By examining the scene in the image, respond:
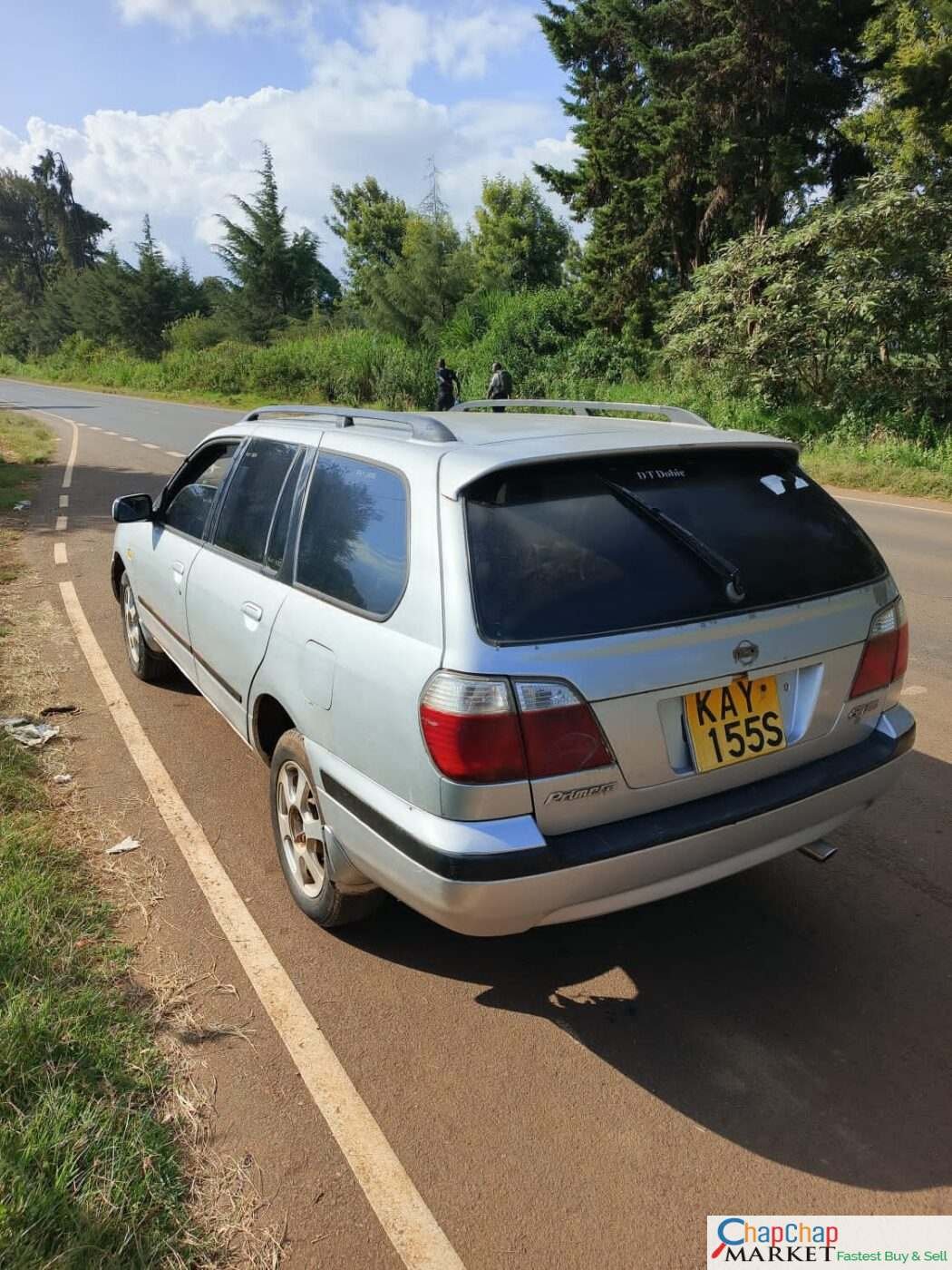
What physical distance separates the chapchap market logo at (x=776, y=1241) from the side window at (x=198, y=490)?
136 inches

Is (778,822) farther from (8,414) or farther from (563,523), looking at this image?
(8,414)

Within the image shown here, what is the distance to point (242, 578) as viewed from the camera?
363 cm

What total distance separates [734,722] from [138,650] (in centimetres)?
417

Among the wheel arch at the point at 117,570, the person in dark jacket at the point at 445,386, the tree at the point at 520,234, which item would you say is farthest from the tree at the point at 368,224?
the wheel arch at the point at 117,570

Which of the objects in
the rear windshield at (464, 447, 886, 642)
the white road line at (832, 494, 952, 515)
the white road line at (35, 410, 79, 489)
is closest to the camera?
the rear windshield at (464, 447, 886, 642)

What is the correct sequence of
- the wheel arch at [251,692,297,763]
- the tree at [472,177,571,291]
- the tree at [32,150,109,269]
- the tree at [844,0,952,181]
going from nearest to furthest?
the wheel arch at [251,692,297,763], the tree at [844,0,952,181], the tree at [472,177,571,291], the tree at [32,150,109,269]

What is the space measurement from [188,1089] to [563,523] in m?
1.88

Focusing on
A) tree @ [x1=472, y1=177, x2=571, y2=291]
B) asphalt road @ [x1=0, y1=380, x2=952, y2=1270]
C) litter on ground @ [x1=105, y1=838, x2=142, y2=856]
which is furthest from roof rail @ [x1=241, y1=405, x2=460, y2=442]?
tree @ [x1=472, y1=177, x2=571, y2=291]

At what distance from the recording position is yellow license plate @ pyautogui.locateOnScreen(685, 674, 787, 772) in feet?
8.09

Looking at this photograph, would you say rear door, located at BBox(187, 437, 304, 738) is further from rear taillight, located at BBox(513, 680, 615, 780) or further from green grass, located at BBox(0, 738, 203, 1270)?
rear taillight, located at BBox(513, 680, 615, 780)

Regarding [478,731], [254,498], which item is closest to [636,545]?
[478,731]

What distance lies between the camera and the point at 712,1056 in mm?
2539

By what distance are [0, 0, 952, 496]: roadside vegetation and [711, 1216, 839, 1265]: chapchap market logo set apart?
43.1 ft

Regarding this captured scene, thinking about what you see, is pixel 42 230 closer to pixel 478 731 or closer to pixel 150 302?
pixel 150 302
